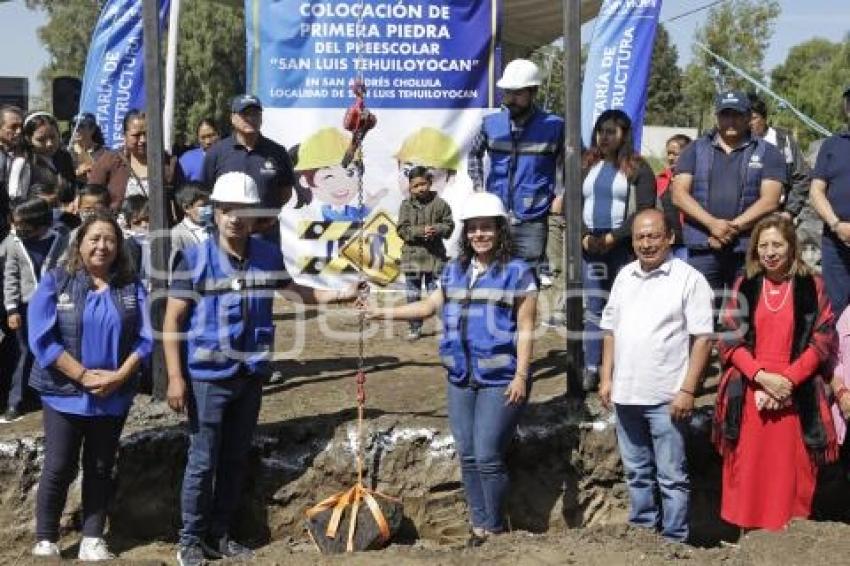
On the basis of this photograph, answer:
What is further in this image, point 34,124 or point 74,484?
point 34,124

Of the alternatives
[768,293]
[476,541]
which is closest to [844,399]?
[768,293]

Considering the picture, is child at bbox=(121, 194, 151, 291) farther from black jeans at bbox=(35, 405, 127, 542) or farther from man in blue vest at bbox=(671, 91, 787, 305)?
man in blue vest at bbox=(671, 91, 787, 305)

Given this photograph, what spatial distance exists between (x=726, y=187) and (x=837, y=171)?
0.81 meters

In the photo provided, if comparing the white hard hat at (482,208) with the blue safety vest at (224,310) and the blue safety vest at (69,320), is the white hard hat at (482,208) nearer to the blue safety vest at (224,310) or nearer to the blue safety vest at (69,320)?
the blue safety vest at (224,310)

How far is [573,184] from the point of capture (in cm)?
639

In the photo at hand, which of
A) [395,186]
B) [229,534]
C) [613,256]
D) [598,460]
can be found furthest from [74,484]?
[395,186]

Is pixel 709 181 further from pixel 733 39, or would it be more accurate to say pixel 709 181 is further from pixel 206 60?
pixel 206 60

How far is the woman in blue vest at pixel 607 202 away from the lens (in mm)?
6629

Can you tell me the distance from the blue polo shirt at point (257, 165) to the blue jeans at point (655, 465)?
303 centimetres

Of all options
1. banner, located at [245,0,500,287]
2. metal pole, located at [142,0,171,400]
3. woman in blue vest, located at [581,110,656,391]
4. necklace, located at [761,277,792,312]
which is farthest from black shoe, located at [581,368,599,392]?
banner, located at [245,0,500,287]

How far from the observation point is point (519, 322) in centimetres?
541

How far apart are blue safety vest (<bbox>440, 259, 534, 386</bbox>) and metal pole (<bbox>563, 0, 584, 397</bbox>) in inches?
40.7

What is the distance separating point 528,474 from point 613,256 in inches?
58.4

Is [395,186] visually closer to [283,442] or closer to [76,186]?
[76,186]
